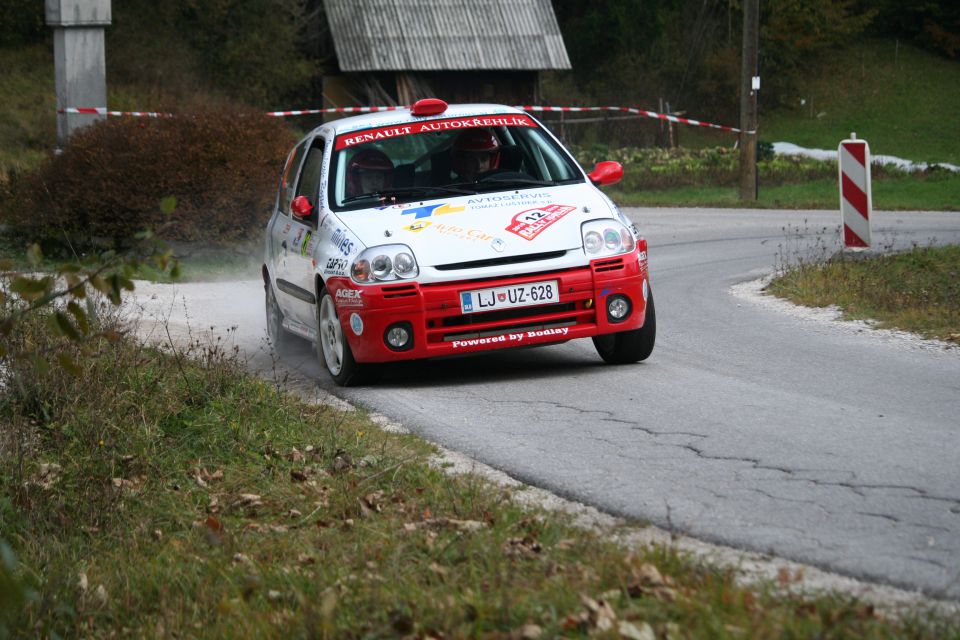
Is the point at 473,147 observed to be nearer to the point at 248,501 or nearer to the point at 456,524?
the point at 248,501

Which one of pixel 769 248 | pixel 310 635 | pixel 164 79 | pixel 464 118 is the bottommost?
pixel 310 635

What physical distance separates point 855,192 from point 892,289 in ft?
7.28

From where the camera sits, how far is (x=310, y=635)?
4.45 metres

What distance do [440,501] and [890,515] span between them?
1.83m

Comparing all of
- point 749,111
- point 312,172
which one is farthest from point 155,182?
point 749,111

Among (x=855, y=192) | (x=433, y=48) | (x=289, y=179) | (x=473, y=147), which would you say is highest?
(x=433, y=48)

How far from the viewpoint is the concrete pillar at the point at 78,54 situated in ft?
66.3

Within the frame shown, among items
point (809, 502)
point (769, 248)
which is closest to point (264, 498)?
point (809, 502)

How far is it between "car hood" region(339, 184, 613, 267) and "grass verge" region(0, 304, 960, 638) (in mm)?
1225

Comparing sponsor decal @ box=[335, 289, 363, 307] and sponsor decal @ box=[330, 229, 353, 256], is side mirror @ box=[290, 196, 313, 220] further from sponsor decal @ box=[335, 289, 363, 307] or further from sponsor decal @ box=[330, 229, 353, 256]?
sponsor decal @ box=[335, 289, 363, 307]

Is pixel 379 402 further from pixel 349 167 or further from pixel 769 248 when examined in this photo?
pixel 769 248

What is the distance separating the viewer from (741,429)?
23.5ft

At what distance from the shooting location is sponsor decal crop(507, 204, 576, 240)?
8836mm

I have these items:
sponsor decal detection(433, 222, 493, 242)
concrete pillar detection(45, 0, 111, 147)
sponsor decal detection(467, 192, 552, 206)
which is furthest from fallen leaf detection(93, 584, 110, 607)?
concrete pillar detection(45, 0, 111, 147)
